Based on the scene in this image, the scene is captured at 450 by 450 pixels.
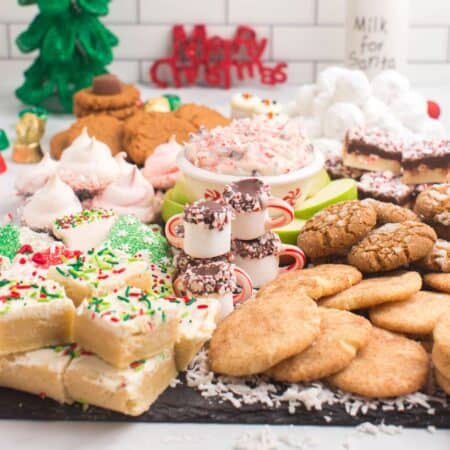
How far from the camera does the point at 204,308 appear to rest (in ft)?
3.81

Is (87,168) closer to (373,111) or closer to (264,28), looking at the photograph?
(373,111)

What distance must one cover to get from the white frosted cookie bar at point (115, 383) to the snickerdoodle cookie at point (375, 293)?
0.29 meters

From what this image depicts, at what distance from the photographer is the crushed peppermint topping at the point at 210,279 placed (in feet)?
4.00

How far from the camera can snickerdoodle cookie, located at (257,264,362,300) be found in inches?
48.6

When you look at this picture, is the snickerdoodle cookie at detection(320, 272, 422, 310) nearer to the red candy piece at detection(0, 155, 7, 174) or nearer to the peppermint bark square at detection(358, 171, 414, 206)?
the peppermint bark square at detection(358, 171, 414, 206)

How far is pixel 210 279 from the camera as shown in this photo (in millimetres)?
1224

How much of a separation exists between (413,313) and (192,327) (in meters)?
0.31

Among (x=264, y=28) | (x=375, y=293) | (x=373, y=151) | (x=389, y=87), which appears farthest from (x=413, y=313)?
(x=264, y=28)

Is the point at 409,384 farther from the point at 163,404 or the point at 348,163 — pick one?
the point at 348,163

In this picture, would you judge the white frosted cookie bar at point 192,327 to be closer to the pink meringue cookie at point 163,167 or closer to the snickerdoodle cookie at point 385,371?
the snickerdoodle cookie at point 385,371

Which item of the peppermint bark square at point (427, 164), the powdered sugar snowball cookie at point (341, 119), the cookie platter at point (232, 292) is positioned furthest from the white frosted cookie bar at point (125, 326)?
the powdered sugar snowball cookie at point (341, 119)

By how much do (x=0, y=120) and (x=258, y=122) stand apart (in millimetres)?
991

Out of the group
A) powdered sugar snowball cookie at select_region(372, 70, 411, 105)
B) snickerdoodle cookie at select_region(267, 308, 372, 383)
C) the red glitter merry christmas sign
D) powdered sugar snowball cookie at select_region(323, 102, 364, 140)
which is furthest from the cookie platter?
the red glitter merry christmas sign

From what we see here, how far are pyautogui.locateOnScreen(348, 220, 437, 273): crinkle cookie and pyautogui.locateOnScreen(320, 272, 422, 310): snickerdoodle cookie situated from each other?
0.11 feet
